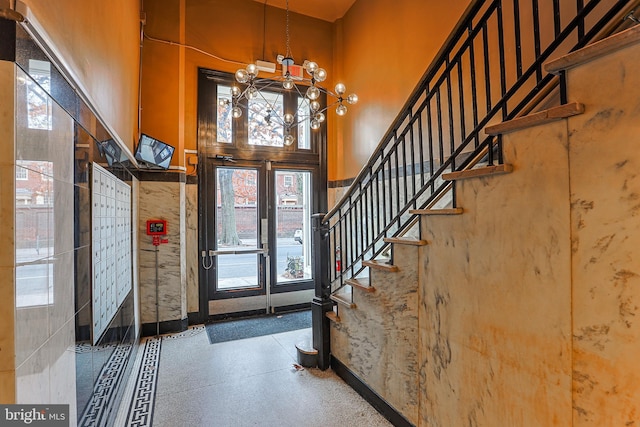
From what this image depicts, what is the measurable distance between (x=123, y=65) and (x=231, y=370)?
323 cm

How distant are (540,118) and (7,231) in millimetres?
2016

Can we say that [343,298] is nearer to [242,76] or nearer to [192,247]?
[242,76]

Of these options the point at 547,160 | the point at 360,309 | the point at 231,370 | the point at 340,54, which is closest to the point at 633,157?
the point at 547,160

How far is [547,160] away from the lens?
134 cm

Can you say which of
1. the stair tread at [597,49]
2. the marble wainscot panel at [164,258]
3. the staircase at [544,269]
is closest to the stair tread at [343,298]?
the staircase at [544,269]

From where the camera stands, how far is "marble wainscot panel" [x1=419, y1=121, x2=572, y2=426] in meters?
1.31

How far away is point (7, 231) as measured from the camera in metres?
0.96

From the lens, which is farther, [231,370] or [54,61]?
[231,370]

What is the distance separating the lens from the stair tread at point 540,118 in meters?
1.22

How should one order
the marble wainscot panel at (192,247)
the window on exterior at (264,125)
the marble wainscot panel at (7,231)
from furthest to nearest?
1. the window on exterior at (264,125)
2. the marble wainscot panel at (192,247)
3. the marble wainscot panel at (7,231)

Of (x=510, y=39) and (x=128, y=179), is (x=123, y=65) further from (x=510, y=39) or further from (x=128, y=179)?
(x=510, y=39)

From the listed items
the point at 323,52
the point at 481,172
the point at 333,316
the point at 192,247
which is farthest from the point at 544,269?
the point at 323,52

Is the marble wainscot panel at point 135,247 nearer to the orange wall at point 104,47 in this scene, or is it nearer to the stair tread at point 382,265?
the orange wall at point 104,47

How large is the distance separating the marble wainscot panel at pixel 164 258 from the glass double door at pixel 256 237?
1.52 feet
